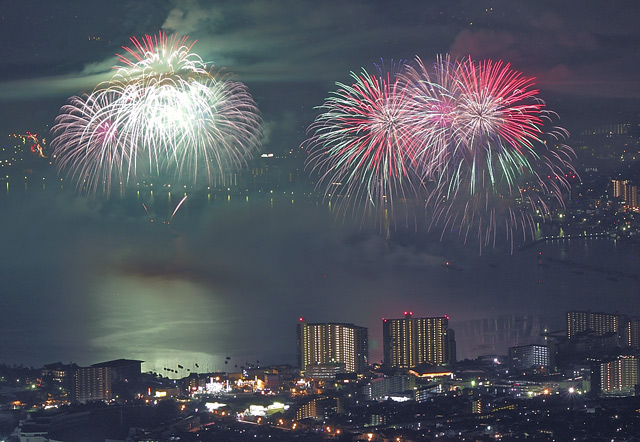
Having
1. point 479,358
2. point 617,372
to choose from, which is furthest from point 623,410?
point 479,358

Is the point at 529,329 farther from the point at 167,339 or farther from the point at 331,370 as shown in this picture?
the point at 167,339

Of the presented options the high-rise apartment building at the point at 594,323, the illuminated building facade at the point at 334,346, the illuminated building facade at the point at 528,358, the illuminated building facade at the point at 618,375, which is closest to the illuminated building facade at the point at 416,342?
the illuminated building facade at the point at 334,346

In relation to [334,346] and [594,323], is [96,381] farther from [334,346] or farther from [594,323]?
[594,323]

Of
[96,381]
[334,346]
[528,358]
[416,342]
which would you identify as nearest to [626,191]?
[528,358]

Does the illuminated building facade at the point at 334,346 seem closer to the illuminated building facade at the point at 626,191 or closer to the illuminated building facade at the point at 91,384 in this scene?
the illuminated building facade at the point at 91,384

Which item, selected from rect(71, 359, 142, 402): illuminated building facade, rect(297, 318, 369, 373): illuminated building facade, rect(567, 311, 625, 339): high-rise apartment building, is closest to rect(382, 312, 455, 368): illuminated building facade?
rect(297, 318, 369, 373): illuminated building facade
